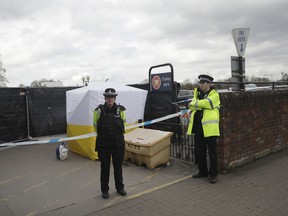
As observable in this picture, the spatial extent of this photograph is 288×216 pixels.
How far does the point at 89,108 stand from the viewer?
7195 millimetres

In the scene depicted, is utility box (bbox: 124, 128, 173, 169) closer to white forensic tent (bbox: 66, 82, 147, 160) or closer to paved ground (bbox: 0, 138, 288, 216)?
paved ground (bbox: 0, 138, 288, 216)

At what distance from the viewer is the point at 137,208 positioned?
4219 mm

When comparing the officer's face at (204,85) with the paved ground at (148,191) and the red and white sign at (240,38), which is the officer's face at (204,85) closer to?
the paved ground at (148,191)

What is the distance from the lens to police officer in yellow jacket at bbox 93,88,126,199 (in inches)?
183

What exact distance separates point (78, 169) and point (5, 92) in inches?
202

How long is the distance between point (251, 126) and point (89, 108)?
3896 mm

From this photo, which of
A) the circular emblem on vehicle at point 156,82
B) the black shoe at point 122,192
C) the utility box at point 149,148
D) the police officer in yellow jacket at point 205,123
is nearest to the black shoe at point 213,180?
the police officer in yellow jacket at point 205,123

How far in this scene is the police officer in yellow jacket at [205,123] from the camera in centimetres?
510

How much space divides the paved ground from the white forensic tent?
2.13 ft

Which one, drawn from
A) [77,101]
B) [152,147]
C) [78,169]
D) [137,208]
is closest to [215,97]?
[152,147]

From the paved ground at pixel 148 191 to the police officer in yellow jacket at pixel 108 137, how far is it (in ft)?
0.92

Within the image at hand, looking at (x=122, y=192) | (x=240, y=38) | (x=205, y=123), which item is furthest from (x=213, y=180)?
(x=240, y=38)

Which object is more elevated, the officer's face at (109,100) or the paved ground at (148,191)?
the officer's face at (109,100)

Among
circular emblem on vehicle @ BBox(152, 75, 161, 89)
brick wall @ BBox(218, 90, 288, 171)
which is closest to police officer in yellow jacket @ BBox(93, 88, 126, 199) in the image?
brick wall @ BBox(218, 90, 288, 171)
